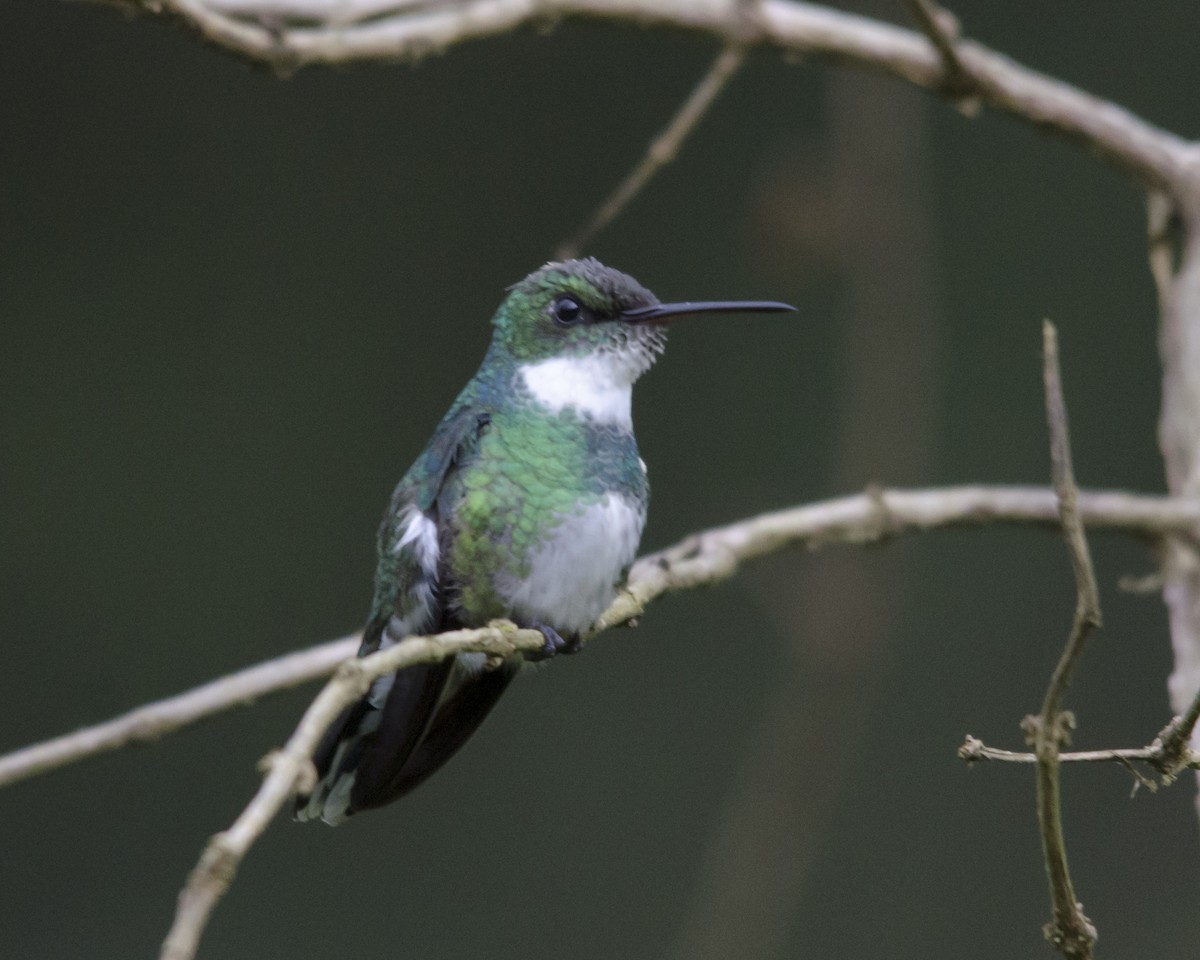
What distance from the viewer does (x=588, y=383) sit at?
2.04 metres

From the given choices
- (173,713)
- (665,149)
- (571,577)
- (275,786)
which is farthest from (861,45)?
(275,786)

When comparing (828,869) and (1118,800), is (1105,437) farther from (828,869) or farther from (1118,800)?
(828,869)

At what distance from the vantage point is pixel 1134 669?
13.2 feet

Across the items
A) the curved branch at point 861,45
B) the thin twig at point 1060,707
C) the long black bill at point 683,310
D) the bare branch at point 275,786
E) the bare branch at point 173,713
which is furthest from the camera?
the curved branch at point 861,45

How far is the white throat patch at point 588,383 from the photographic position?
6.61 ft

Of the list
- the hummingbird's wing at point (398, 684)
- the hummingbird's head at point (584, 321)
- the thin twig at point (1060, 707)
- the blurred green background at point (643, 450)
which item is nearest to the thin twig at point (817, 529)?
the hummingbird's wing at point (398, 684)

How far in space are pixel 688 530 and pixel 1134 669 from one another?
4.03 ft

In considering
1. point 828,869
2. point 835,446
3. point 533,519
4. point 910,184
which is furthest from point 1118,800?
point 533,519

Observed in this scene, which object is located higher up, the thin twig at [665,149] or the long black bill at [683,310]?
the thin twig at [665,149]

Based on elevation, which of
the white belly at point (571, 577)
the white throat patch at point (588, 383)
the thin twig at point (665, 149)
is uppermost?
the thin twig at point (665, 149)

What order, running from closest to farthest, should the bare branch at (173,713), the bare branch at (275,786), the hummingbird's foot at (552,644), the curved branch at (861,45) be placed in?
the bare branch at (275,786)
the bare branch at (173,713)
the hummingbird's foot at (552,644)
the curved branch at (861,45)

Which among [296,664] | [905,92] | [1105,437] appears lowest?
[296,664]

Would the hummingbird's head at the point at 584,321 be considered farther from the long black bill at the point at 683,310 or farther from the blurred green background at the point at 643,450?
the blurred green background at the point at 643,450

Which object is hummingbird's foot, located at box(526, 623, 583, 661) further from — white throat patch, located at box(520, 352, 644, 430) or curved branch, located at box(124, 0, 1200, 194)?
curved branch, located at box(124, 0, 1200, 194)
